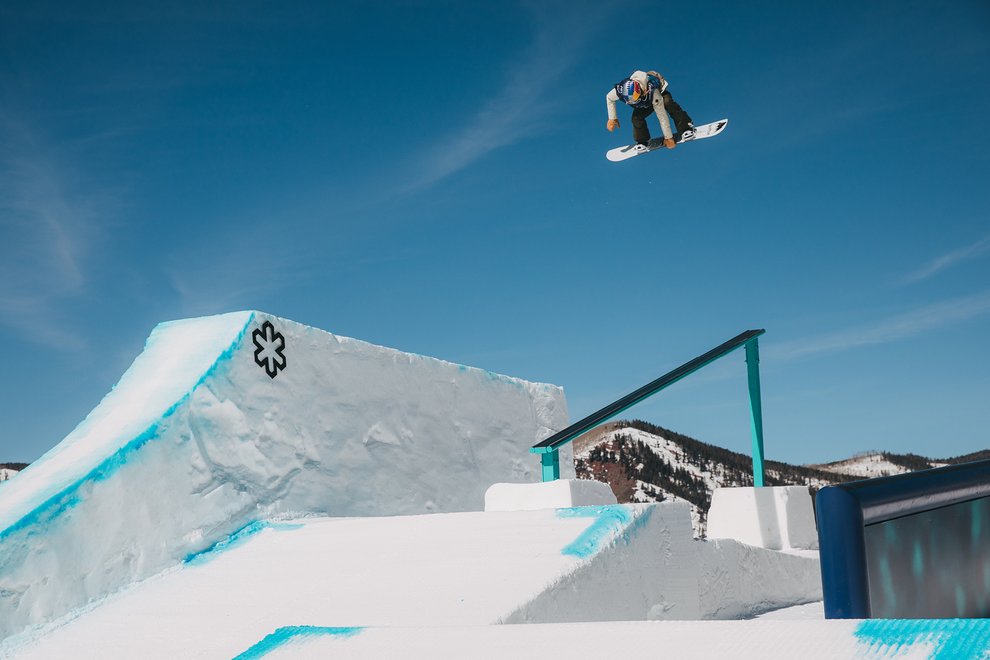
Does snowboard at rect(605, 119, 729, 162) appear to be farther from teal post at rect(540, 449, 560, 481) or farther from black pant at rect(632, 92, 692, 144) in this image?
teal post at rect(540, 449, 560, 481)

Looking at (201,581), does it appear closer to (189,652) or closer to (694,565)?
(189,652)

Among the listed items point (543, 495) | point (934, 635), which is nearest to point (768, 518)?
point (543, 495)

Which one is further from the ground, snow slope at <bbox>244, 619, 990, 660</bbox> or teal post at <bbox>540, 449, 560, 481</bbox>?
teal post at <bbox>540, 449, 560, 481</bbox>

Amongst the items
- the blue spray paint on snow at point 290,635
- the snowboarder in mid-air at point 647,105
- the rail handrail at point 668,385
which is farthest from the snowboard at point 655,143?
the blue spray paint on snow at point 290,635

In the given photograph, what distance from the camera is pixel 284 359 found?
6.34 m

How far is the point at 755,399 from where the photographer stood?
323 inches

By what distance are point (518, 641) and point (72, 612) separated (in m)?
3.44

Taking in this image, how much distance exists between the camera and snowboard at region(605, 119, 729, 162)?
28.4 ft

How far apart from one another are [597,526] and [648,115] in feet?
17.2

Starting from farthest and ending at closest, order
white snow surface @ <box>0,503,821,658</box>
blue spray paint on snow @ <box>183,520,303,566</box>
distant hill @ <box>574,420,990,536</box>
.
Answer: distant hill @ <box>574,420,990,536</box>, blue spray paint on snow @ <box>183,520,303,566</box>, white snow surface @ <box>0,503,821,658</box>

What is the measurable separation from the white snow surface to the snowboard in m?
4.58

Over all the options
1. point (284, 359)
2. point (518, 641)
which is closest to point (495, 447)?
point (284, 359)

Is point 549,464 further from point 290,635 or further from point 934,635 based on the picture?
point 934,635

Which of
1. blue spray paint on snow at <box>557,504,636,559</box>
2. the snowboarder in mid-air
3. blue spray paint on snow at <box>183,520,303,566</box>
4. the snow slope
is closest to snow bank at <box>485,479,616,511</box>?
blue spray paint on snow at <box>557,504,636,559</box>
